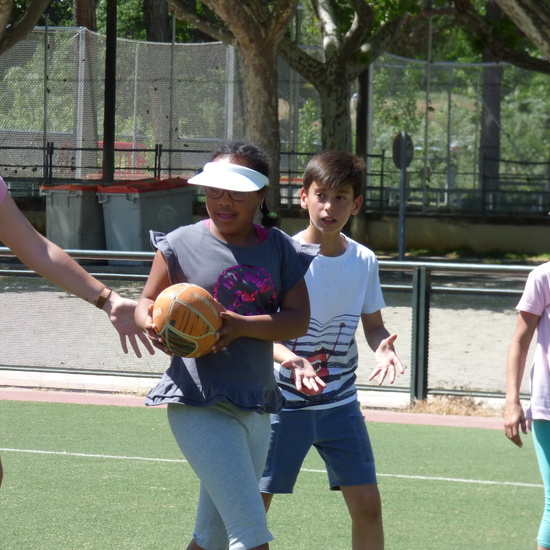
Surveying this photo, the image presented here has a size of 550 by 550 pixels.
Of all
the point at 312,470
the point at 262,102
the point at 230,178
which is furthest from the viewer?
the point at 262,102

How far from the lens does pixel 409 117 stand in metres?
24.0

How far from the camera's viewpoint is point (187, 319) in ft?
10.0

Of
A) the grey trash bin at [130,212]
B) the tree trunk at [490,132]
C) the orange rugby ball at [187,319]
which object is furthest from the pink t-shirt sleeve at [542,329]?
the tree trunk at [490,132]

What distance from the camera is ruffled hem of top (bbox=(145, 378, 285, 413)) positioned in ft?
10.5

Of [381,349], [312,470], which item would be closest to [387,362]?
[381,349]

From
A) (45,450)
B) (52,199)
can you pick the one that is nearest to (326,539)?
(45,450)

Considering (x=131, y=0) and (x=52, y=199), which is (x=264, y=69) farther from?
(x=131, y=0)

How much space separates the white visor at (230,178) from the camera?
327 cm

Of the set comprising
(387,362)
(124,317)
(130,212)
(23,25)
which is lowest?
(130,212)

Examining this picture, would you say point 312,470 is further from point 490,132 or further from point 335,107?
point 490,132

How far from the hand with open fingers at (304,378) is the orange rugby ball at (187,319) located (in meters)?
0.40

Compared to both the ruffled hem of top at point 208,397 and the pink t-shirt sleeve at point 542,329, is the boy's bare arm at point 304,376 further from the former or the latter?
the pink t-shirt sleeve at point 542,329

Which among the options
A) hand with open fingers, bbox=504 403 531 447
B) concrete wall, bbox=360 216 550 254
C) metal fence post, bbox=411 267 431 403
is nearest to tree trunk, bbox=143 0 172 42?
concrete wall, bbox=360 216 550 254

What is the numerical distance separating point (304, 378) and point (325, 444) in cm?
68
